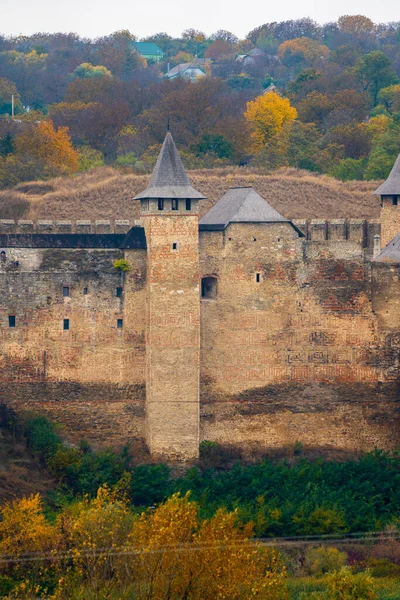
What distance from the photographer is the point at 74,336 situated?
38.0m

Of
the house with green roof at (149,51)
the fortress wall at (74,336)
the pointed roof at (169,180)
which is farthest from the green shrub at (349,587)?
the house with green roof at (149,51)

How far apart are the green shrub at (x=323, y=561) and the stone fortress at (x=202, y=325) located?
4695 mm

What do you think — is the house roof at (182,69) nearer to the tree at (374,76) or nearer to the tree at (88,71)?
the tree at (88,71)

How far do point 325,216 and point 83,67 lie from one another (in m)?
46.2

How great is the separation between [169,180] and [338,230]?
4674 millimetres

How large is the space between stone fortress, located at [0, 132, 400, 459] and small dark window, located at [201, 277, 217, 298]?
0.08 ft

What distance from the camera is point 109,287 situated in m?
38.0

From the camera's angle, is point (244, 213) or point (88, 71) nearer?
point (244, 213)

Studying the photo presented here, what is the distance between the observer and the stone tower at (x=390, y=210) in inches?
1576

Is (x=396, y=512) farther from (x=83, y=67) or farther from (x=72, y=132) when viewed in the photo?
(x=83, y=67)

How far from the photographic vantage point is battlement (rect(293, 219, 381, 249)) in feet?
128

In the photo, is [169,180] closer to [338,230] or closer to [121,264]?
[121,264]

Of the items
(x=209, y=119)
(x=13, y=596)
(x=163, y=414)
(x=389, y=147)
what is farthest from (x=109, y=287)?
(x=209, y=119)

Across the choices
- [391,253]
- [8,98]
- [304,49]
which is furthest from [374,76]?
[391,253]
